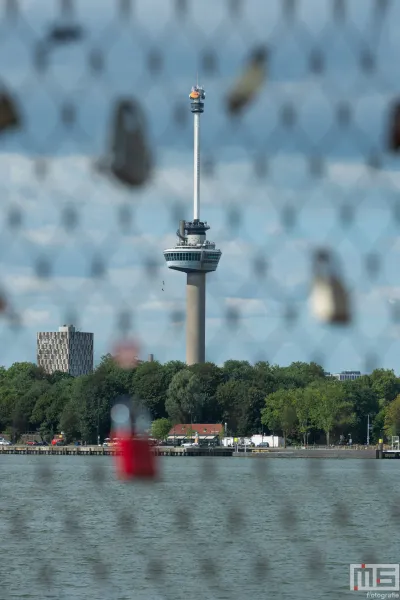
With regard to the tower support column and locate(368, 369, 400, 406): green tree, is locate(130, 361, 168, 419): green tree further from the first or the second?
locate(368, 369, 400, 406): green tree

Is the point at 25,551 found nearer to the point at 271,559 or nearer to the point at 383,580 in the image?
the point at 271,559

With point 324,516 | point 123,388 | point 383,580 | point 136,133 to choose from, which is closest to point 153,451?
point 136,133

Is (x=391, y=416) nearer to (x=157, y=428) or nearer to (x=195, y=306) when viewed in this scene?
(x=157, y=428)

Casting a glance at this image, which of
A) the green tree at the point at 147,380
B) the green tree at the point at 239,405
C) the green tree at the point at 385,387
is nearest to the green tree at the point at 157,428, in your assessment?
the green tree at the point at 147,380

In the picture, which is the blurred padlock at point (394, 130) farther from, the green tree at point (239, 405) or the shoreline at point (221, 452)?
the shoreline at point (221, 452)

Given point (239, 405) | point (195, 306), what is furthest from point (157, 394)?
point (239, 405)

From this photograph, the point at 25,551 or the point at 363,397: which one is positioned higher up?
the point at 363,397
